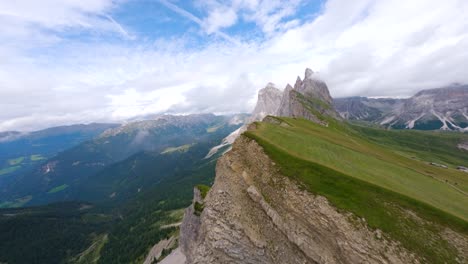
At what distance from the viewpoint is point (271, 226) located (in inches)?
1412

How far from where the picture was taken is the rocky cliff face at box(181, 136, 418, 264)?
2927cm

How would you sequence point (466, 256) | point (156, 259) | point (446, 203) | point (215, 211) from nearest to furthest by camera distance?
point (466, 256)
point (446, 203)
point (215, 211)
point (156, 259)

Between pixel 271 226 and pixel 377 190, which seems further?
pixel 271 226

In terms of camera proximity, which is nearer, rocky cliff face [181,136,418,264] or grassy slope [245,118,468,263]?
grassy slope [245,118,468,263]

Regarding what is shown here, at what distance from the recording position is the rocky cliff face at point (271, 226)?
29266mm

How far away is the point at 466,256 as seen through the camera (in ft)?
85.4

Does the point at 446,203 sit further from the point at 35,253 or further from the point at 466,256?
the point at 35,253

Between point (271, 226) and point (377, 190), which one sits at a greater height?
point (377, 190)

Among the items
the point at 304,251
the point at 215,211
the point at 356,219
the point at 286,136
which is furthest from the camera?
the point at 286,136

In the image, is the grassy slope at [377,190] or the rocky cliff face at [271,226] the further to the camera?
the rocky cliff face at [271,226]

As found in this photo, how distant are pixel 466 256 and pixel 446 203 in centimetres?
1242

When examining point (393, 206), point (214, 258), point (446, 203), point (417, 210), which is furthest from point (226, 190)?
point (446, 203)

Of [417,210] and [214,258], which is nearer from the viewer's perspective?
[417,210]

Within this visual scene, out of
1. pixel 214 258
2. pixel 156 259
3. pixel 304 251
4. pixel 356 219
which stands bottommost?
pixel 156 259
